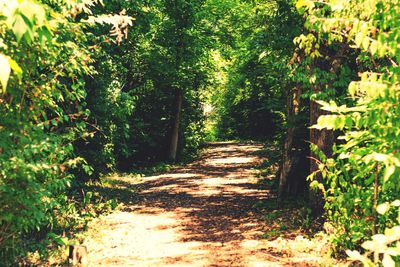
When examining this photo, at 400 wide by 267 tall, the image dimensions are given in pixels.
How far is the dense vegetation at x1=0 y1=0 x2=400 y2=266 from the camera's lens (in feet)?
9.43

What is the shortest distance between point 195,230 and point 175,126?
13.0 meters

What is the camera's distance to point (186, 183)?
593 inches

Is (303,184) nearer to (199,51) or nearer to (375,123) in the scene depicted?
(375,123)

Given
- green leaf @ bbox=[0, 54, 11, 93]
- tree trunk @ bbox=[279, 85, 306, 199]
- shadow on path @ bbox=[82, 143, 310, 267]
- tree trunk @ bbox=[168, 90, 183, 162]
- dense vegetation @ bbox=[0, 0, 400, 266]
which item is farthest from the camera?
tree trunk @ bbox=[168, 90, 183, 162]

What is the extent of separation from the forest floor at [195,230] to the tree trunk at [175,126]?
572cm

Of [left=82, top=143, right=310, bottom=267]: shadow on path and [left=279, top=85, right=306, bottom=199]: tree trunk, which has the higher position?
[left=279, top=85, right=306, bottom=199]: tree trunk

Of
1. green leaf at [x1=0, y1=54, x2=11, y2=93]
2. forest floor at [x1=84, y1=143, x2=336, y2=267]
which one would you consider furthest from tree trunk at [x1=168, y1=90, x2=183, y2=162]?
green leaf at [x1=0, y1=54, x2=11, y2=93]

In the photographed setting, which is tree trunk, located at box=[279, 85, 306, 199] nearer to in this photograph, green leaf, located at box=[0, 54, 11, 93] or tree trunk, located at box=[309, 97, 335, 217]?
tree trunk, located at box=[309, 97, 335, 217]

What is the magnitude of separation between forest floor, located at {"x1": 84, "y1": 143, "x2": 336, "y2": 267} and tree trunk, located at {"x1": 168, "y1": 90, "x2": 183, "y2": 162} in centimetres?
572

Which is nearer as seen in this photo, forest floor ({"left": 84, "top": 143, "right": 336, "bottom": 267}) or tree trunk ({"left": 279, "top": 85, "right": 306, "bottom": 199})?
forest floor ({"left": 84, "top": 143, "right": 336, "bottom": 267})

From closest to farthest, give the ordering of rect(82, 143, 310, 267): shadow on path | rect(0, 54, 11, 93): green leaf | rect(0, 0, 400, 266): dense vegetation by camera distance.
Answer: rect(0, 54, 11, 93): green leaf
rect(0, 0, 400, 266): dense vegetation
rect(82, 143, 310, 267): shadow on path

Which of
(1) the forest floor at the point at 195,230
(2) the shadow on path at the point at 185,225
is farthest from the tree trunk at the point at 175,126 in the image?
(1) the forest floor at the point at 195,230

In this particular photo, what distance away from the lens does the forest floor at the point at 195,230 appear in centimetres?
704

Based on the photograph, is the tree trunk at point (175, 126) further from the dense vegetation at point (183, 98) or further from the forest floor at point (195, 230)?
A: the forest floor at point (195, 230)
